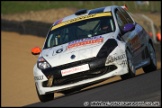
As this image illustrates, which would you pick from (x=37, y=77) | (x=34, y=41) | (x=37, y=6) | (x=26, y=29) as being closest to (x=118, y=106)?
(x=37, y=77)

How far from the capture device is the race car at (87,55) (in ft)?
38.8

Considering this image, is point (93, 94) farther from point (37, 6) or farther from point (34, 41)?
point (37, 6)

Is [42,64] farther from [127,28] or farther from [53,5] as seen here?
[53,5]

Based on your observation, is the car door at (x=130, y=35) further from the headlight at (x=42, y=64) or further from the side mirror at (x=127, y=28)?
the headlight at (x=42, y=64)

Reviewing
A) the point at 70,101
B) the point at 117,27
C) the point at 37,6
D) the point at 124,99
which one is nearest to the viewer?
the point at 124,99

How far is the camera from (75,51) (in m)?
12.1

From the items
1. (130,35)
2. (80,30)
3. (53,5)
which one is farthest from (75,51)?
(53,5)

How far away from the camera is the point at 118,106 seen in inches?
341

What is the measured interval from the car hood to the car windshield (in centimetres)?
36

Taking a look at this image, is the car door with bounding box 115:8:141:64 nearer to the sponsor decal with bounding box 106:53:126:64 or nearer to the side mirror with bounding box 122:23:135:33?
the side mirror with bounding box 122:23:135:33

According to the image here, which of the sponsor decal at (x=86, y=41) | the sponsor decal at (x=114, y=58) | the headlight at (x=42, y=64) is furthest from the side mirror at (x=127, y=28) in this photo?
the headlight at (x=42, y=64)

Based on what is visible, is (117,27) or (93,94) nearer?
(93,94)

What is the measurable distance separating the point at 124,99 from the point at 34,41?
56.0 feet

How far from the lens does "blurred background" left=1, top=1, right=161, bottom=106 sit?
17156mm
